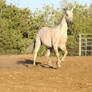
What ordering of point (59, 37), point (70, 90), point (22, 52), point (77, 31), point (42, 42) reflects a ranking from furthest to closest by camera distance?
point (77, 31) → point (22, 52) → point (42, 42) → point (59, 37) → point (70, 90)

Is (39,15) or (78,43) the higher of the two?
(39,15)

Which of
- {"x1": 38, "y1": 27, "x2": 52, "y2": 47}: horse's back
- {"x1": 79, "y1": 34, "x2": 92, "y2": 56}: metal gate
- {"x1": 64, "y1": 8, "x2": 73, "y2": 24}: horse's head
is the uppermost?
{"x1": 64, "y1": 8, "x2": 73, "y2": 24}: horse's head

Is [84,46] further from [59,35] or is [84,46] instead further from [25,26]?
[59,35]

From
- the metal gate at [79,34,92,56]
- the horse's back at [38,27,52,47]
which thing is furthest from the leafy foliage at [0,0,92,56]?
the horse's back at [38,27,52,47]

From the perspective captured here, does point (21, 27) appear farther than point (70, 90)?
Yes

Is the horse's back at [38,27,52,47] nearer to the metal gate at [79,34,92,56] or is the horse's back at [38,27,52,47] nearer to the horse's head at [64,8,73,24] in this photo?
the horse's head at [64,8,73,24]

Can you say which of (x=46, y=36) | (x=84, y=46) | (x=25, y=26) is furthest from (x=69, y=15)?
(x=25, y=26)

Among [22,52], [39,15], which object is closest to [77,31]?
[39,15]

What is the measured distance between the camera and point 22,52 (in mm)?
21891

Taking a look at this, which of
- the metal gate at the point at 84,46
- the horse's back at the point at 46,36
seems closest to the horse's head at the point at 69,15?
the horse's back at the point at 46,36

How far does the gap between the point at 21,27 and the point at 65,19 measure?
13.4m

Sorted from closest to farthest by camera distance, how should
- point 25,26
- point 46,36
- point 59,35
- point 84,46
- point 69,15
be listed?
point 69,15 < point 59,35 < point 46,36 < point 84,46 < point 25,26

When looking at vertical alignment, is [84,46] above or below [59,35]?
below

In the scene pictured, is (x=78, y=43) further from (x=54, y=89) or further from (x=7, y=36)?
(x=54, y=89)
